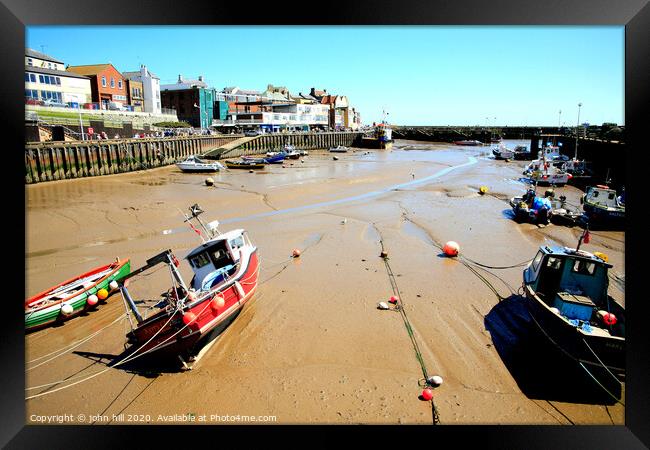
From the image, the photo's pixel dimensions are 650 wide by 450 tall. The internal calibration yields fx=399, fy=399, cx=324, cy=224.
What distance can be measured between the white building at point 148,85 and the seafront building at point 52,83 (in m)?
9.23

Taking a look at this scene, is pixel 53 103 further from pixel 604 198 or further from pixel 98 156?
pixel 604 198

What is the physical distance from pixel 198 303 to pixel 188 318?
364 millimetres

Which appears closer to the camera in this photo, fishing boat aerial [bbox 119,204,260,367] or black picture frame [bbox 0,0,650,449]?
black picture frame [bbox 0,0,650,449]

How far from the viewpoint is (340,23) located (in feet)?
15.7

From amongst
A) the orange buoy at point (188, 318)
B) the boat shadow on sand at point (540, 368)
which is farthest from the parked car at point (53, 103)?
the boat shadow on sand at point (540, 368)

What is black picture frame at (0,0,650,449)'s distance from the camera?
4211 millimetres

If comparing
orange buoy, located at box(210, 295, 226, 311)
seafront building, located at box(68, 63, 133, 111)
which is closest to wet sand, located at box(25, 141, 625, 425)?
orange buoy, located at box(210, 295, 226, 311)

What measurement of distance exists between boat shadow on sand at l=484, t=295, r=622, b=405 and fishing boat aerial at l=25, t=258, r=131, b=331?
797cm

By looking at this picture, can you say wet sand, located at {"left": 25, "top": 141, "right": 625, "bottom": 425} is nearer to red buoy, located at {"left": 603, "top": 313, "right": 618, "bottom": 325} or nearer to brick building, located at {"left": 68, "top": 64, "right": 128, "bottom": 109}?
red buoy, located at {"left": 603, "top": 313, "right": 618, "bottom": 325}

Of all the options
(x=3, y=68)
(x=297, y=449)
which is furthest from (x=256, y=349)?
(x=3, y=68)

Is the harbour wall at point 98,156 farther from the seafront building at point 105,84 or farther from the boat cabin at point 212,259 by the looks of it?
the boat cabin at point 212,259

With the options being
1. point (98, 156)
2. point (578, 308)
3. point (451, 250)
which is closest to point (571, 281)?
point (578, 308)

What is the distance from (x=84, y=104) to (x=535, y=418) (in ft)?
135

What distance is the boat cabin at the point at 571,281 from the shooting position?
25.0ft
